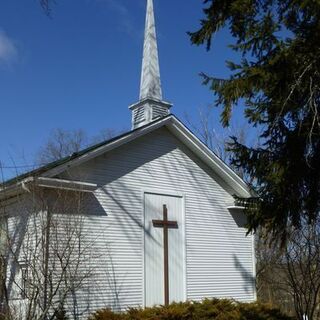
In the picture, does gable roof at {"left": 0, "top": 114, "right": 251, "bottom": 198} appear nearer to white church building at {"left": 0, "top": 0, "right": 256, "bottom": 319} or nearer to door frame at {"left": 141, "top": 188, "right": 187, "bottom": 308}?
white church building at {"left": 0, "top": 0, "right": 256, "bottom": 319}

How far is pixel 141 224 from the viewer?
1445 centimetres

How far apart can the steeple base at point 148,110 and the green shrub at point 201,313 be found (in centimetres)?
672

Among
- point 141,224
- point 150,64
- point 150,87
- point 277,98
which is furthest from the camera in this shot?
point 150,64

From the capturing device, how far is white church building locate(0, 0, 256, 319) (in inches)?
476

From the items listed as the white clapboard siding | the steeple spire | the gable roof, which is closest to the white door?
the white clapboard siding

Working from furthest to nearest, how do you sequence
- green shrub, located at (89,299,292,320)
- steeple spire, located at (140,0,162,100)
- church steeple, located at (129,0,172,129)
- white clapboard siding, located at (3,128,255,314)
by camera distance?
steeple spire, located at (140,0,162,100), church steeple, located at (129,0,172,129), white clapboard siding, located at (3,128,255,314), green shrub, located at (89,299,292,320)

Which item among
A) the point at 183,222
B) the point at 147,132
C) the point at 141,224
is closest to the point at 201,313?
the point at 141,224

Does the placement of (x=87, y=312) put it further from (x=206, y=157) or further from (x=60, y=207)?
(x=206, y=157)

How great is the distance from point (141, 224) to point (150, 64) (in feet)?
26.3

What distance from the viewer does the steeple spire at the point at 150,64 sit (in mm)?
18875

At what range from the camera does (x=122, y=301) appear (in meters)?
13.5

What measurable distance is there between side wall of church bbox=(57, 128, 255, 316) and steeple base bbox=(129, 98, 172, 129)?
66.8 inches

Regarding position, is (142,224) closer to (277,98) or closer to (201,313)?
(201,313)

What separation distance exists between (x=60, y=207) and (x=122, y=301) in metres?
3.09
